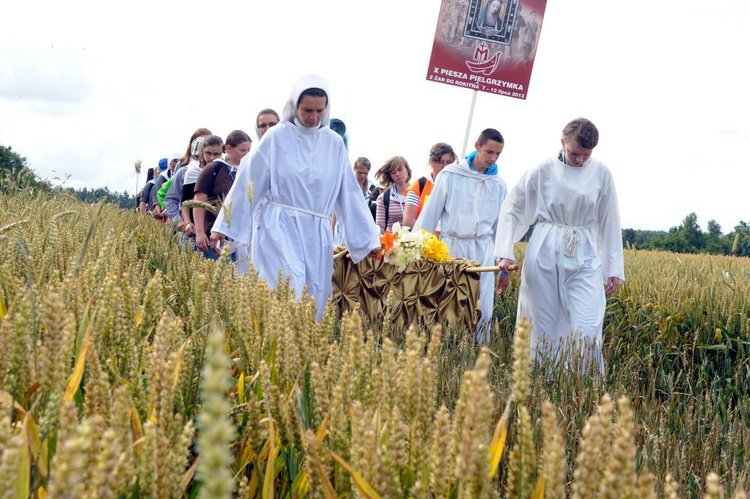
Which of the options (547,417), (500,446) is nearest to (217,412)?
(547,417)

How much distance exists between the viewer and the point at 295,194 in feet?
17.1

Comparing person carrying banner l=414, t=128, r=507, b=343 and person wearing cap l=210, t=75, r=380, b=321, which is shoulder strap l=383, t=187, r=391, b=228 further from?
person wearing cap l=210, t=75, r=380, b=321

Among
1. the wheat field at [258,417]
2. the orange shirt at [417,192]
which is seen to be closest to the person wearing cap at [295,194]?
the orange shirt at [417,192]

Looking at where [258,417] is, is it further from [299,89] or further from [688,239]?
[688,239]

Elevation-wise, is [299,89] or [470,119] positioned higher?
[470,119]

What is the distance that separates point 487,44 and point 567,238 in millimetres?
6454

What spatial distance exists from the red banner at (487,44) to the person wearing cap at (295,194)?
20.3 ft

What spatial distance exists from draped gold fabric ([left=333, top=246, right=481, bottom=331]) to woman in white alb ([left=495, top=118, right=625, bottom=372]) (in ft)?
1.20

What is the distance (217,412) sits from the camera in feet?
1.51

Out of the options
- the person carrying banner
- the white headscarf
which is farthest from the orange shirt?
the white headscarf

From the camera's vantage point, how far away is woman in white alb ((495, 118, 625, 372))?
5.51 metres

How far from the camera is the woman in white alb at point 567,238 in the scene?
18.1 ft

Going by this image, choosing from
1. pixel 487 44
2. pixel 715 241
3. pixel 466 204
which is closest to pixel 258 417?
pixel 466 204

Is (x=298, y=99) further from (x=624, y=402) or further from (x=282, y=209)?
(x=624, y=402)
